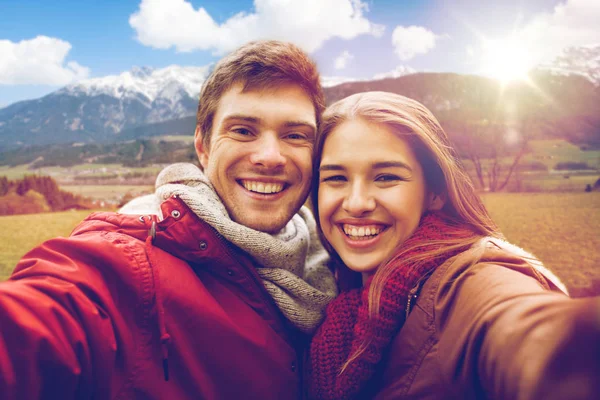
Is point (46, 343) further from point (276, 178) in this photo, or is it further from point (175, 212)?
point (276, 178)

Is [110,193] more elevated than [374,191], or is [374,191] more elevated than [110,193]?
[374,191]

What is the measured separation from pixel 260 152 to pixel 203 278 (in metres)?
0.85

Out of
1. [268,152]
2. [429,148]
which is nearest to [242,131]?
[268,152]

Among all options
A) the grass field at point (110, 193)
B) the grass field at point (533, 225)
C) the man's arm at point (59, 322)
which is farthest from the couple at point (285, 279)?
the grass field at point (110, 193)

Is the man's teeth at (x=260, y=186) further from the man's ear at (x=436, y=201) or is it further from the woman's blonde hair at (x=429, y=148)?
the man's ear at (x=436, y=201)

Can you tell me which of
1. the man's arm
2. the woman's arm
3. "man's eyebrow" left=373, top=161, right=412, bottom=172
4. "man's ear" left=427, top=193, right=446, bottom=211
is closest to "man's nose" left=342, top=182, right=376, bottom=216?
"man's eyebrow" left=373, top=161, right=412, bottom=172

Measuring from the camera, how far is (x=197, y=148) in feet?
8.68

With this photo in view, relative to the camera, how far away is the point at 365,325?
1.59m

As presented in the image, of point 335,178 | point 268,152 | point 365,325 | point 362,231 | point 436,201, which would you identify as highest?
point 268,152

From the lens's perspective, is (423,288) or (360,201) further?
(360,201)

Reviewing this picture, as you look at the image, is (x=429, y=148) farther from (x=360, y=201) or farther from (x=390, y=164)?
(x=360, y=201)

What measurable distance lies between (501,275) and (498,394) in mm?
405

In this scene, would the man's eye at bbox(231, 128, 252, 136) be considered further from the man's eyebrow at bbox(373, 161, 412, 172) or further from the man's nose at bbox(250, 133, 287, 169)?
the man's eyebrow at bbox(373, 161, 412, 172)

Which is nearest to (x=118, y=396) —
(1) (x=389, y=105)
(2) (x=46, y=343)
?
(2) (x=46, y=343)
